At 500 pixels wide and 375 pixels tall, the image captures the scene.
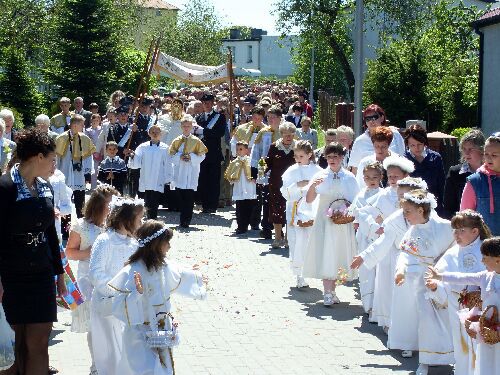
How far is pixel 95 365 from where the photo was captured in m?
8.13

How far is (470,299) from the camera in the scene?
788 cm

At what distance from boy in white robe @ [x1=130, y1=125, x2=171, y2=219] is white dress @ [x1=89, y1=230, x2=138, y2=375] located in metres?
10.6

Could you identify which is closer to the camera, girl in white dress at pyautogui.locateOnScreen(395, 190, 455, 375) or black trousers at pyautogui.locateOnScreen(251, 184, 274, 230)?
girl in white dress at pyautogui.locateOnScreen(395, 190, 455, 375)

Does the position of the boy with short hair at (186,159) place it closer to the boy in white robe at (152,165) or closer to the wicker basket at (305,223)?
the boy in white robe at (152,165)

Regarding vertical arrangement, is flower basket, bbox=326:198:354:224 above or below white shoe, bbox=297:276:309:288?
above

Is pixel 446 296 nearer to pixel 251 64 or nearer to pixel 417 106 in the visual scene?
pixel 417 106

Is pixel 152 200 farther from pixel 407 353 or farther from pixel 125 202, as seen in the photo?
pixel 125 202

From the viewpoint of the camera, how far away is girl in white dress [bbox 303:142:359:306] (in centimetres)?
1184

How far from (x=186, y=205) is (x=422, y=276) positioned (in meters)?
9.58

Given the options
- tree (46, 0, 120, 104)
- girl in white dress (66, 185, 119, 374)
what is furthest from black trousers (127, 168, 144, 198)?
tree (46, 0, 120, 104)

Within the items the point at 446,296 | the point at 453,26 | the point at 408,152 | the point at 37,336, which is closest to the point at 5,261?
the point at 37,336

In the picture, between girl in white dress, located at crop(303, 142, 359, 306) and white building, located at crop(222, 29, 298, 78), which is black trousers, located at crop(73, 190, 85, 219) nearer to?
girl in white dress, located at crop(303, 142, 359, 306)

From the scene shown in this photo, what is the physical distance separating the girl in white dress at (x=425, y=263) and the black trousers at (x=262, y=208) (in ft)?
25.5

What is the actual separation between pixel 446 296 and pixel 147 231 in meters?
2.71
